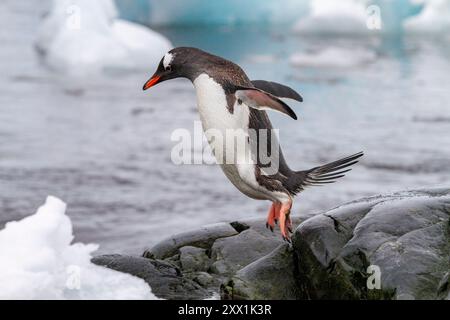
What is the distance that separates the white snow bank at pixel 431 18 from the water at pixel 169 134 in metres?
0.86

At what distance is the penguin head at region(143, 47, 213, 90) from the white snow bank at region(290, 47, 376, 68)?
1744 centimetres

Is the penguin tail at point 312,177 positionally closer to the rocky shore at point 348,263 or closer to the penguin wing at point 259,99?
the rocky shore at point 348,263

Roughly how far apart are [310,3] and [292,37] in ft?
9.22

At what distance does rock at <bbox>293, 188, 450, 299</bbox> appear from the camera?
4762 millimetres

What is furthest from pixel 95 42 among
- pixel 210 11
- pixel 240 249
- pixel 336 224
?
pixel 336 224

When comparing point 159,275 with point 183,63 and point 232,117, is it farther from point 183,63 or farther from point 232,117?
point 183,63

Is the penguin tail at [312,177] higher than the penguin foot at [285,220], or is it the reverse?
the penguin tail at [312,177]

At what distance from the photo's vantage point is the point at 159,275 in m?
5.98

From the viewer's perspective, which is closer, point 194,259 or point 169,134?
point 194,259

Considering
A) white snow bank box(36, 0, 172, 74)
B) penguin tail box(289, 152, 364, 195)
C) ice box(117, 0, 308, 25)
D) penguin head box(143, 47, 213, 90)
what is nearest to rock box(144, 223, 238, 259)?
penguin tail box(289, 152, 364, 195)

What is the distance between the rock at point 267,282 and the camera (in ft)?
17.1

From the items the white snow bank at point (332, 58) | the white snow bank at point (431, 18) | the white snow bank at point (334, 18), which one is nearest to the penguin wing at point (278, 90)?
the white snow bank at point (332, 58)

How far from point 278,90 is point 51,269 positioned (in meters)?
2.12

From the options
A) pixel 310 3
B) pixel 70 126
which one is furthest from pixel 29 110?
pixel 310 3
